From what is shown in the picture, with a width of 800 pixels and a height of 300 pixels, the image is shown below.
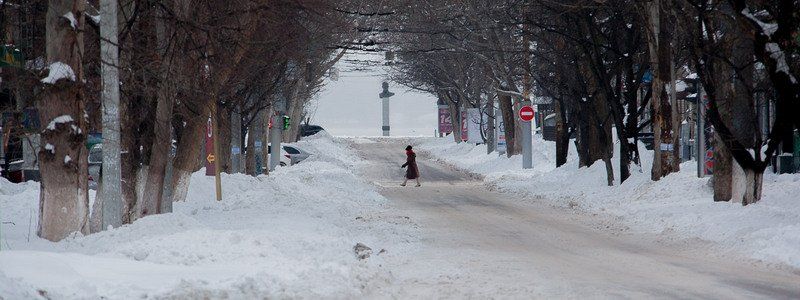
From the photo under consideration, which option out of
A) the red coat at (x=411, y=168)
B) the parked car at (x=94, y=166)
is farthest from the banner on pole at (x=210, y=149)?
the red coat at (x=411, y=168)

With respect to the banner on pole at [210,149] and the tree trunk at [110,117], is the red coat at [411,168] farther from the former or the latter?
the tree trunk at [110,117]

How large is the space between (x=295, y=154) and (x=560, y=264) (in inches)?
1669

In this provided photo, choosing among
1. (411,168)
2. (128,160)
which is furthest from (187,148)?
(411,168)

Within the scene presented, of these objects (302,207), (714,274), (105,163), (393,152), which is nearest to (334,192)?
(302,207)

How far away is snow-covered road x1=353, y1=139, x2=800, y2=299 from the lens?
1121 cm

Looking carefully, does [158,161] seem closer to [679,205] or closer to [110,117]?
[110,117]

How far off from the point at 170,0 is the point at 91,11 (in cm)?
126

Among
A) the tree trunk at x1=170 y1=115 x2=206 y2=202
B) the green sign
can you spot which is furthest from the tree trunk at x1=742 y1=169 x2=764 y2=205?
the green sign

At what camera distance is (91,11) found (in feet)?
60.8

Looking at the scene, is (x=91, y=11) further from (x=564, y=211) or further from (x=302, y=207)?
(x=564, y=211)

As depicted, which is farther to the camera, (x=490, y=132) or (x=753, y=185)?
(x=490, y=132)

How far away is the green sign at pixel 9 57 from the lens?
40.2 feet

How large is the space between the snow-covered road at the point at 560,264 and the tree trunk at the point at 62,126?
4.34 metres

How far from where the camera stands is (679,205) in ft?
71.3
